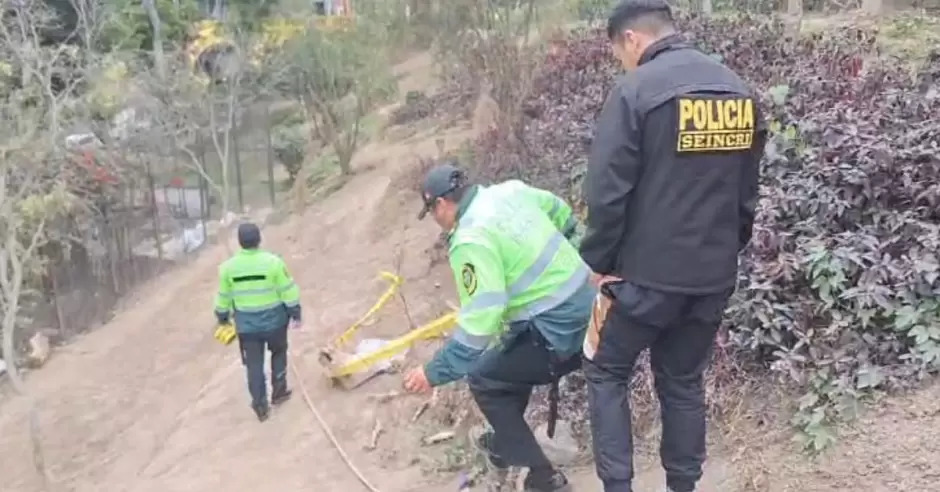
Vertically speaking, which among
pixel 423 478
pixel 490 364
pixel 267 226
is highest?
pixel 490 364

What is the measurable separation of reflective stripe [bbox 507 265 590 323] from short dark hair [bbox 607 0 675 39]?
1.00 m

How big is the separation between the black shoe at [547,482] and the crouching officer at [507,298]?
0.19 meters

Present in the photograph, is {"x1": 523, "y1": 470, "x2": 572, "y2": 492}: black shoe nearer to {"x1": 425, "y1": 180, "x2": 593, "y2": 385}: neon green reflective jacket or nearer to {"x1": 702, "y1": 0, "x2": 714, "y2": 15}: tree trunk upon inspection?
{"x1": 425, "y1": 180, "x2": 593, "y2": 385}: neon green reflective jacket

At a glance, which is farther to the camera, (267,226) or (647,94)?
(267,226)

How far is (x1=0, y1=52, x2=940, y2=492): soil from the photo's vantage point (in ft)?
13.0

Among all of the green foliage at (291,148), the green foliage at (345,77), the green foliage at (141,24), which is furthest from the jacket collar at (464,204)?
the green foliage at (141,24)

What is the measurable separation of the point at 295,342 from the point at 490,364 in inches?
207

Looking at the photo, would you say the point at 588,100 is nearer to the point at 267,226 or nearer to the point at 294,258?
the point at 294,258

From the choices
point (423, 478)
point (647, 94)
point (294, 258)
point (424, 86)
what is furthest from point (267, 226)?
point (647, 94)

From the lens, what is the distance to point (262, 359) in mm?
7195

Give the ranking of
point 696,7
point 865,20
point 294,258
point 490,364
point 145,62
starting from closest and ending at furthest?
point 490,364, point 865,20, point 294,258, point 696,7, point 145,62

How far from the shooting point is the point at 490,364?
4.02 m

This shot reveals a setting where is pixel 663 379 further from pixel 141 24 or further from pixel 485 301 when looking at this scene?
pixel 141 24

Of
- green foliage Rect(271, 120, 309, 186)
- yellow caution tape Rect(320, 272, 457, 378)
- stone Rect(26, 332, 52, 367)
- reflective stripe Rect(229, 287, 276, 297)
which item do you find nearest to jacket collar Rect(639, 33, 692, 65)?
yellow caution tape Rect(320, 272, 457, 378)
